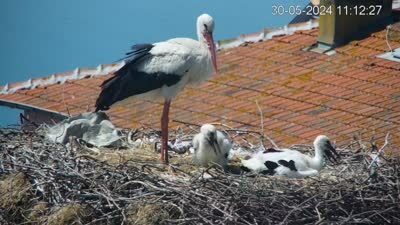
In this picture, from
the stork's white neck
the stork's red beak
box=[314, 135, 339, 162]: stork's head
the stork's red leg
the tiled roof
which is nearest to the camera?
the stork's white neck

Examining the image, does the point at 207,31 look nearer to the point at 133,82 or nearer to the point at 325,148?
the point at 133,82

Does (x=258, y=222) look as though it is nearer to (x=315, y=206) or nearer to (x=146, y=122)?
(x=315, y=206)

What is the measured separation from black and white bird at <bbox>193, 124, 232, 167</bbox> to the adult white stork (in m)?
0.44

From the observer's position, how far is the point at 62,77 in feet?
49.2

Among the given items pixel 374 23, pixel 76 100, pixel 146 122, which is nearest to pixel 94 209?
pixel 146 122

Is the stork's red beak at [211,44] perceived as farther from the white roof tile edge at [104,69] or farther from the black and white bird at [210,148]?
the white roof tile edge at [104,69]

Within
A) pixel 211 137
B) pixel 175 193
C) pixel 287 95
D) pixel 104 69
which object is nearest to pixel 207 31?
pixel 211 137

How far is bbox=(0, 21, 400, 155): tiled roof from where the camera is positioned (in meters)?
12.8

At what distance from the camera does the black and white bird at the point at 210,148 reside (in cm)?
1036

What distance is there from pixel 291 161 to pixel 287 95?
12.0 feet

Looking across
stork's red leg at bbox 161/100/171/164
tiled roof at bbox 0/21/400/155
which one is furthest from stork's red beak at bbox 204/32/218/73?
tiled roof at bbox 0/21/400/155

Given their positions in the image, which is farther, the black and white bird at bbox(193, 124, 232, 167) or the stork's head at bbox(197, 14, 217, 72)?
the stork's head at bbox(197, 14, 217, 72)

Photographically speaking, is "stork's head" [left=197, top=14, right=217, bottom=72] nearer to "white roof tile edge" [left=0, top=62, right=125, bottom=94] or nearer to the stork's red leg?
the stork's red leg

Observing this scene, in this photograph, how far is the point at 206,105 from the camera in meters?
13.7
